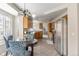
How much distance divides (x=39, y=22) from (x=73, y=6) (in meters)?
0.98

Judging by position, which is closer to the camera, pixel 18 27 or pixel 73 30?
pixel 73 30

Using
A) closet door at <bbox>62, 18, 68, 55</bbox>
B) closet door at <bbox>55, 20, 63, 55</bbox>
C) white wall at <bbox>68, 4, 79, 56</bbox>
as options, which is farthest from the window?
white wall at <bbox>68, 4, 79, 56</bbox>

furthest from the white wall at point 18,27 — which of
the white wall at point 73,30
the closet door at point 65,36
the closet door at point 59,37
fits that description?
the white wall at point 73,30

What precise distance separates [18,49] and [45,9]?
1.31m

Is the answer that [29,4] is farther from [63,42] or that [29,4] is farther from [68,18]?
[63,42]

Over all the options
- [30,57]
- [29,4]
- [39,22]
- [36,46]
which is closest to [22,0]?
[29,4]

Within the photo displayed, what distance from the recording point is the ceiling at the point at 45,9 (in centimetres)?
330

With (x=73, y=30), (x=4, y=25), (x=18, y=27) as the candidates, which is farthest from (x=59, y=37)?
(x=4, y=25)

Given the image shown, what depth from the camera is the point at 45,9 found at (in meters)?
3.39

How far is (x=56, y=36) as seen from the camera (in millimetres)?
3678

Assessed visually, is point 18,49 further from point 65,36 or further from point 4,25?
point 65,36

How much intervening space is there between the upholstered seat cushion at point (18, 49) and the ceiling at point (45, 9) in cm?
86

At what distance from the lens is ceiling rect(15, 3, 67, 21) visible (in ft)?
10.8

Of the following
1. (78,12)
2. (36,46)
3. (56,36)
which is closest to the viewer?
(78,12)
